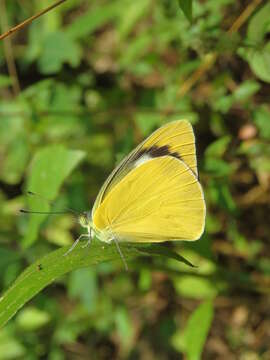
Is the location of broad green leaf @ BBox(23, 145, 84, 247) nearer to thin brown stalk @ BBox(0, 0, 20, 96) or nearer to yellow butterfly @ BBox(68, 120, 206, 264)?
yellow butterfly @ BBox(68, 120, 206, 264)

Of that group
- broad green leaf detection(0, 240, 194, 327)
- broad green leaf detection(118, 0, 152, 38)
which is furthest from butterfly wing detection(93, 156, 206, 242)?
broad green leaf detection(118, 0, 152, 38)

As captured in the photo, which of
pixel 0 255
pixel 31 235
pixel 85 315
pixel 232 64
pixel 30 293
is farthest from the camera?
pixel 85 315

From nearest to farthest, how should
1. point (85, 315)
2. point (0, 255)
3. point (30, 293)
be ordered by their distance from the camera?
1. point (30, 293)
2. point (0, 255)
3. point (85, 315)

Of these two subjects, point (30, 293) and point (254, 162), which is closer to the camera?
point (30, 293)

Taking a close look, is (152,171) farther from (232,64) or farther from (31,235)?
(232,64)

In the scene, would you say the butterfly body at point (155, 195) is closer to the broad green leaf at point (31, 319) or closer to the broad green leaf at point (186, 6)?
the broad green leaf at point (186, 6)

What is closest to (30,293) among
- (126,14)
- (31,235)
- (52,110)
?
(31,235)

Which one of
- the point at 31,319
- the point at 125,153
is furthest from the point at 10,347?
the point at 125,153

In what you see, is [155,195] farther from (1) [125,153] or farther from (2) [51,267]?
(2) [51,267]
